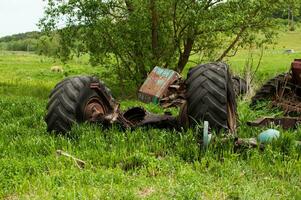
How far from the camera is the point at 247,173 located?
5793 millimetres

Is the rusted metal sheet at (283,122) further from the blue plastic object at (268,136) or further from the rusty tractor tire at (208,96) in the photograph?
the rusty tractor tire at (208,96)

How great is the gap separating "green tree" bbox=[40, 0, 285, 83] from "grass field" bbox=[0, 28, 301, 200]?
8169mm

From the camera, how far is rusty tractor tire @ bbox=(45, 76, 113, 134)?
733cm

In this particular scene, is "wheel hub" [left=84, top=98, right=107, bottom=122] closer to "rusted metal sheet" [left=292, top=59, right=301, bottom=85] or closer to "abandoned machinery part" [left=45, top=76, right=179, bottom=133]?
"abandoned machinery part" [left=45, top=76, right=179, bottom=133]

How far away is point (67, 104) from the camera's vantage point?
24.1 feet

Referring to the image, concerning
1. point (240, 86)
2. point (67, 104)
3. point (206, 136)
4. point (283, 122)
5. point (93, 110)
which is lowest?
point (240, 86)

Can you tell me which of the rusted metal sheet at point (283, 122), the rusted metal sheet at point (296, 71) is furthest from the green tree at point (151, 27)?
the rusted metal sheet at point (283, 122)

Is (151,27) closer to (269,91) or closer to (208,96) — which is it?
(269,91)

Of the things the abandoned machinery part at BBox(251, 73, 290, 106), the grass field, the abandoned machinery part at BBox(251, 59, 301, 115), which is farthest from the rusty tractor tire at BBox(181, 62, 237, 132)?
the abandoned machinery part at BBox(251, 73, 290, 106)

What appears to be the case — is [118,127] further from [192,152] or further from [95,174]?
[95,174]

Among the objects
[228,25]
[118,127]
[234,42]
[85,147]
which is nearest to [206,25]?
[228,25]

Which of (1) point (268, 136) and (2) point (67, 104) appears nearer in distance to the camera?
(1) point (268, 136)

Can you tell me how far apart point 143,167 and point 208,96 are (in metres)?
1.29

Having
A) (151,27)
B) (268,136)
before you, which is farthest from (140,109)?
(151,27)
